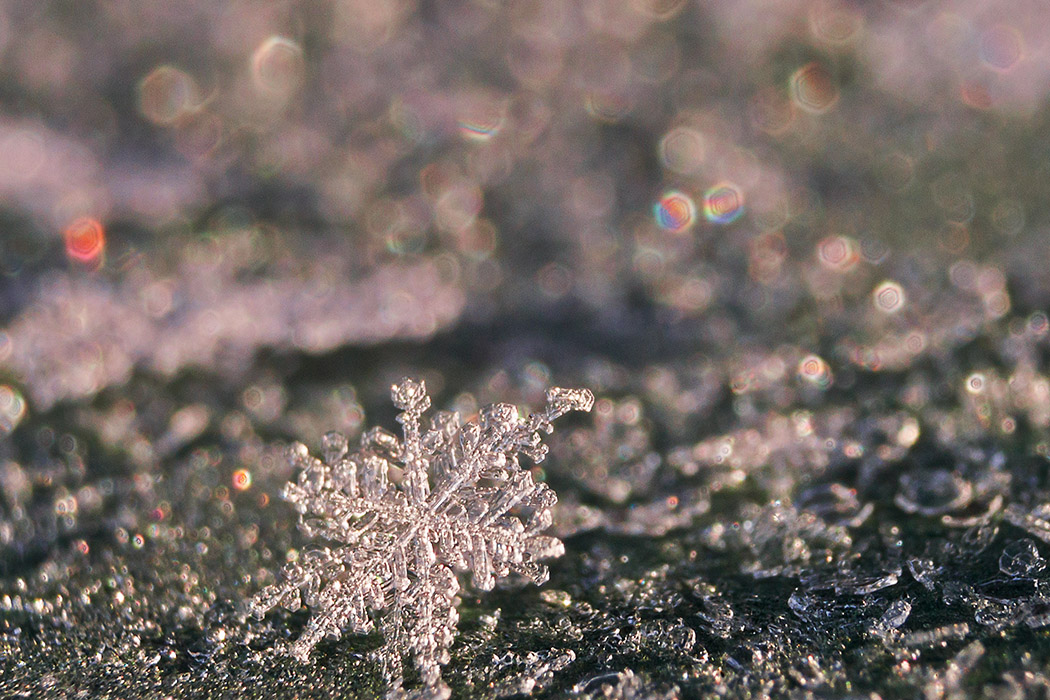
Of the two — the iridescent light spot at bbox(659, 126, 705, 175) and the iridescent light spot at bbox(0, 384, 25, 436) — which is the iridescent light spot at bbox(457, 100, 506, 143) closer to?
the iridescent light spot at bbox(659, 126, 705, 175)

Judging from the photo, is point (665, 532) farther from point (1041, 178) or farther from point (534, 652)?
point (1041, 178)

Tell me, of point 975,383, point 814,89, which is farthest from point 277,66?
point 975,383

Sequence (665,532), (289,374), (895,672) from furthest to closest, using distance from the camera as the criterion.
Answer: (289,374), (665,532), (895,672)

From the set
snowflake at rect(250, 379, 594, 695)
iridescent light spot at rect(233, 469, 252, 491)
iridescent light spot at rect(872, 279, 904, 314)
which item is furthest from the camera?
iridescent light spot at rect(872, 279, 904, 314)

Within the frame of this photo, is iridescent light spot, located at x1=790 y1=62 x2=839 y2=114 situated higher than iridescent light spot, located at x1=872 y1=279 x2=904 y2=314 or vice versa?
iridescent light spot, located at x1=790 y1=62 x2=839 y2=114

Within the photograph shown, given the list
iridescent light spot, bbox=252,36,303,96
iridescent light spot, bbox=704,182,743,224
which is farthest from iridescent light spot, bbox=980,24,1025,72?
iridescent light spot, bbox=252,36,303,96

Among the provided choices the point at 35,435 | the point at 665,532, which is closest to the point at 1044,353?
the point at 665,532

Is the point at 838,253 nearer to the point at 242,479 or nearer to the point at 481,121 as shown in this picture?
the point at 481,121
